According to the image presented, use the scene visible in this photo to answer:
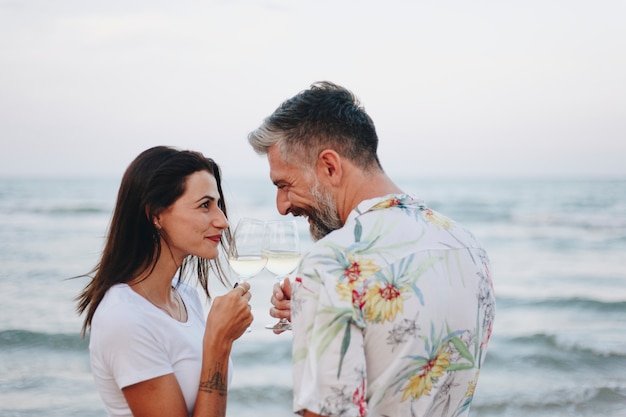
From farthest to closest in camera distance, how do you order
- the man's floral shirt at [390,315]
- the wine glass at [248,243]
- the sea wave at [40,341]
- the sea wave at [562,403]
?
the sea wave at [40,341]
the sea wave at [562,403]
the wine glass at [248,243]
the man's floral shirt at [390,315]

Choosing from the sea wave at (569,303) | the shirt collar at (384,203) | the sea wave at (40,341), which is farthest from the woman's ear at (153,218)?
the sea wave at (569,303)

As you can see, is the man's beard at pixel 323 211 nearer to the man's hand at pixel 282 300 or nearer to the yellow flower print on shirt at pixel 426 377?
the man's hand at pixel 282 300

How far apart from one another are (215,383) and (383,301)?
105 centimetres

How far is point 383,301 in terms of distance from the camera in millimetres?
1909

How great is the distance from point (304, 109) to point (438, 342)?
2.63 ft

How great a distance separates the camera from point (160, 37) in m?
21.1

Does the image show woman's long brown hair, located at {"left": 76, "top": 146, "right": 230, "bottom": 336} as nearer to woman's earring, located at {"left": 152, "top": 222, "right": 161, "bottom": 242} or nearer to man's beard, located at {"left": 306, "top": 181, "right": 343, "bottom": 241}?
woman's earring, located at {"left": 152, "top": 222, "right": 161, "bottom": 242}

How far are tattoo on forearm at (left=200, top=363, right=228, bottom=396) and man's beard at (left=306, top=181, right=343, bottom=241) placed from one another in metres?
0.68

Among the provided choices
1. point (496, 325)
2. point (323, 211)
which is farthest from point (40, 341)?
point (323, 211)

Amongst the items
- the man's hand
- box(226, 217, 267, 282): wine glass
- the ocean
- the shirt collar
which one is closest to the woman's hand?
the man's hand

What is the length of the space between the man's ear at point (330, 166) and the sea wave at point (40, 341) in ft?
24.7

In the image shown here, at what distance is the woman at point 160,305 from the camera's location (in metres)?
2.69

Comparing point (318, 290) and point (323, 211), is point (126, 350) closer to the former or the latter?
point (323, 211)

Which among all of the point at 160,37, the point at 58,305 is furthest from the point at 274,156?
the point at 160,37
